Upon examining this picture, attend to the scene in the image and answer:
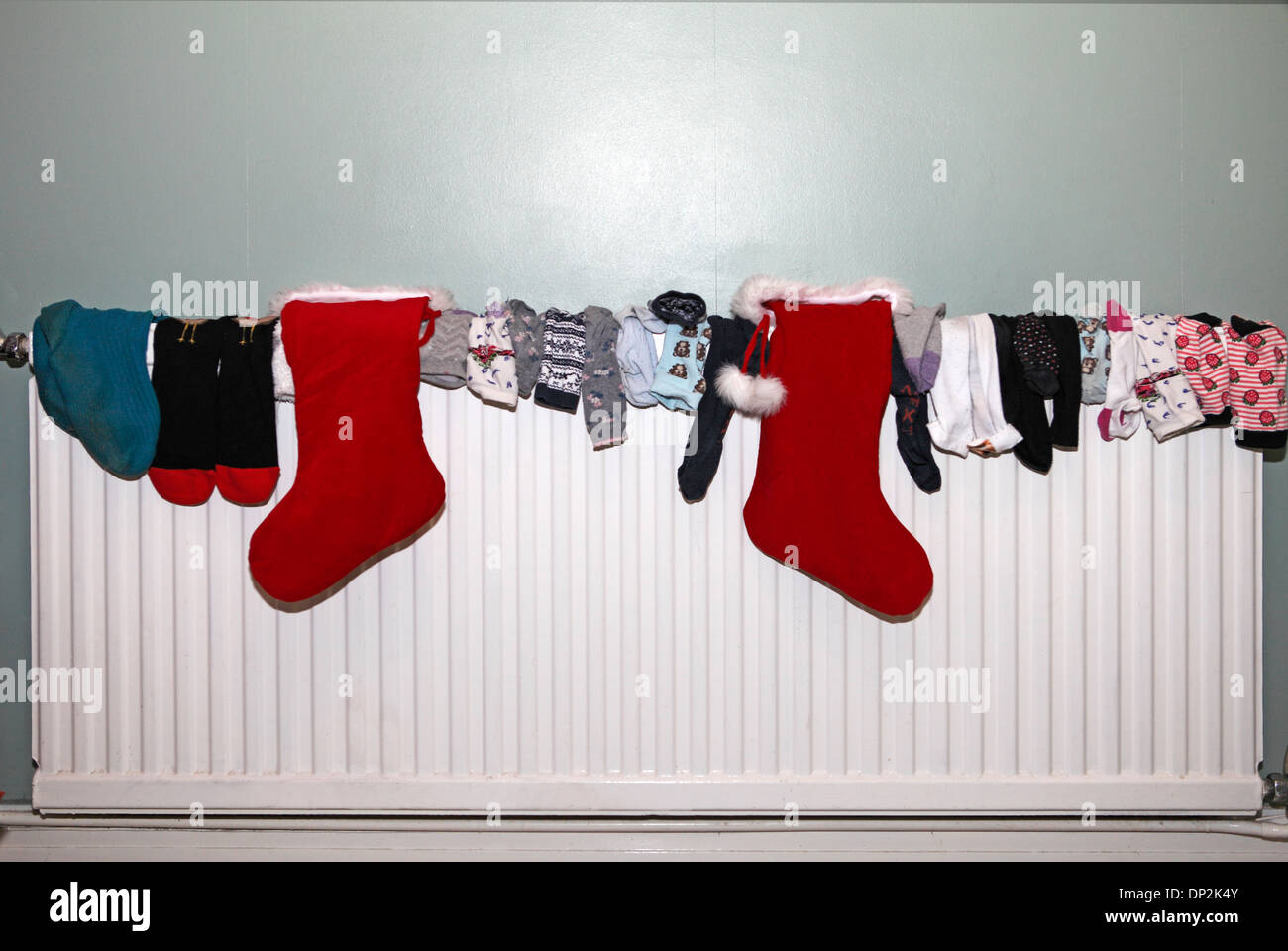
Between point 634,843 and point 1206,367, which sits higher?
point 1206,367

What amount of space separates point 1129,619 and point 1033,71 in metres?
1.09

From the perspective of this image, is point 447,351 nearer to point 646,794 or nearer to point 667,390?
point 667,390

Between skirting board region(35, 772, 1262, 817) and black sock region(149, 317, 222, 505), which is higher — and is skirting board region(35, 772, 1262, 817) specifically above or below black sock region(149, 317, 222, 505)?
A: below

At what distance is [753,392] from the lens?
1323 millimetres

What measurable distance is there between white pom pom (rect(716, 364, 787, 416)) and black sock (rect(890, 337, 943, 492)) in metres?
0.22

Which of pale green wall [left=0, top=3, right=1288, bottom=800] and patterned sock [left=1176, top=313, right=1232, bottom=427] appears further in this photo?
pale green wall [left=0, top=3, right=1288, bottom=800]

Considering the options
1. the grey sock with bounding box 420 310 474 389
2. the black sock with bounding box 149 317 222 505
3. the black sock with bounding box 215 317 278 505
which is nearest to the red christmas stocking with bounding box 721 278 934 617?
the grey sock with bounding box 420 310 474 389

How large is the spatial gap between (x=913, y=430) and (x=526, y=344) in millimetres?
729

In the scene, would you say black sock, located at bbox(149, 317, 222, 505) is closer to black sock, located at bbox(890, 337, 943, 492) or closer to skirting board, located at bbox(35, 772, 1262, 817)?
skirting board, located at bbox(35, 772, 1262, 817)

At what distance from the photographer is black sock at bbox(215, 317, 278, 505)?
136 cm

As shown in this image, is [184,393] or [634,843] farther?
[634,843]

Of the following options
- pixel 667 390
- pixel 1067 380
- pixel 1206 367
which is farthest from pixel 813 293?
pixel 1206 367
